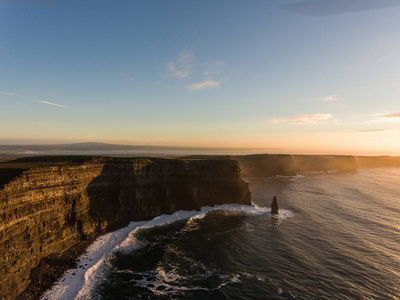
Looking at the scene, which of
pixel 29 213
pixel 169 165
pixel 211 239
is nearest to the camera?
pixel 29 213

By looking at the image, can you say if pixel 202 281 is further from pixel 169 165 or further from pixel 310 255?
pixel 169 165

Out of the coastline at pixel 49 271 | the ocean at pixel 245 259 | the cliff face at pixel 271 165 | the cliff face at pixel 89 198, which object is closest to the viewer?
the coastline at pixel 49 271

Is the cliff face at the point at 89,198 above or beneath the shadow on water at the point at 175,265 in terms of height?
above

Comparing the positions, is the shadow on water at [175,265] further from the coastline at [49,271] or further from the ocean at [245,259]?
the coastline at [49,271]

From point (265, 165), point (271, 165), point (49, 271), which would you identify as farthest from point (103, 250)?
point (271, 165)

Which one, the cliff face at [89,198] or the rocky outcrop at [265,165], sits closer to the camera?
the cliff face at [89,198]

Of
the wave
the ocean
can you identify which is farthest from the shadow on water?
the wave

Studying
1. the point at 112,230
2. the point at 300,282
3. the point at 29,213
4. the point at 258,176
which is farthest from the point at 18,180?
the point at 258,176

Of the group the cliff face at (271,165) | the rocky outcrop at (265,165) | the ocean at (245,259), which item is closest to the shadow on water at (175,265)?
the ocean at (245,259)
